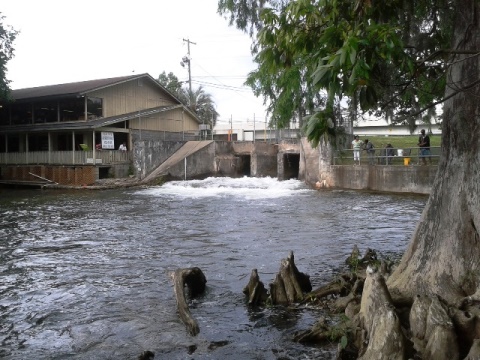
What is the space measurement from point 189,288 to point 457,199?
4669 mm

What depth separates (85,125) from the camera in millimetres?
33156

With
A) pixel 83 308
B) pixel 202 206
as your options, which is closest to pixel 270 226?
→ pixel 202 206

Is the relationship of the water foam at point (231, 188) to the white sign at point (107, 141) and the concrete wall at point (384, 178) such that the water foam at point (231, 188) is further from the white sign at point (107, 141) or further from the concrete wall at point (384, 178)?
the white sign at point (107, 141)

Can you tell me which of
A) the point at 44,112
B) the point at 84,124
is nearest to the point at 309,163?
the point at 84,124

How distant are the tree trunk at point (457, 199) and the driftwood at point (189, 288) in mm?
2732

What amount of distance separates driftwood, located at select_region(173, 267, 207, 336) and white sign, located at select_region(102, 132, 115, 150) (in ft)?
89.4

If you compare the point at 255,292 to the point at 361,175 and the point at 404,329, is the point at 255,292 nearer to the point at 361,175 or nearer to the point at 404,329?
the point at 404,329

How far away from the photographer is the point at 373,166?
25.1m

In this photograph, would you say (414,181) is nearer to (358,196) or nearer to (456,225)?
(358,196)

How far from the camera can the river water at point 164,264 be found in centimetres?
639

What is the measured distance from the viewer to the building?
111 feet

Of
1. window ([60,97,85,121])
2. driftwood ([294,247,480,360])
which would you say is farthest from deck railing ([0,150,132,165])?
driftwood ([294,247,480,360])

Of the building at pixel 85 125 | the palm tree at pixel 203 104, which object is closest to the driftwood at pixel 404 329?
the building at pixel 85 125

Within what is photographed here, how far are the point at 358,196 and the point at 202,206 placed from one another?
7587mm
